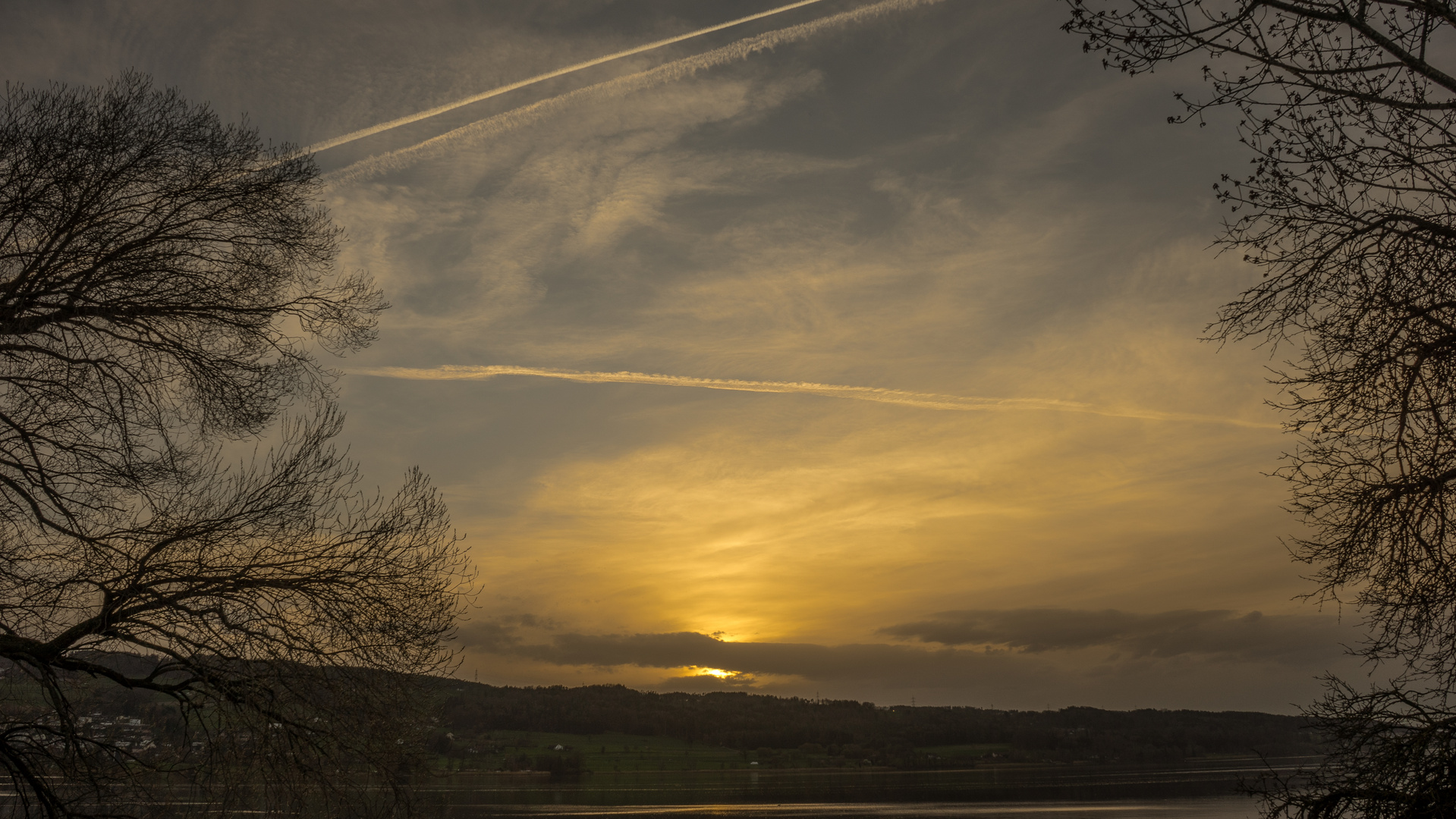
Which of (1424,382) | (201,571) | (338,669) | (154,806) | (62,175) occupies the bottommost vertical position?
(154,806)

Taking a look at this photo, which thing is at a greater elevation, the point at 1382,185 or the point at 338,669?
the point at 1382,185

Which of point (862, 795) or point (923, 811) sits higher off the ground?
point (923, 811)

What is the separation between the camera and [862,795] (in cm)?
11444

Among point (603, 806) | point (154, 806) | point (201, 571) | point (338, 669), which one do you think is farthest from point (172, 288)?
point (603, 806)

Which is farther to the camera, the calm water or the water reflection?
the calm water

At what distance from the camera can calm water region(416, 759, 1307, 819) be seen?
80500 millimetres

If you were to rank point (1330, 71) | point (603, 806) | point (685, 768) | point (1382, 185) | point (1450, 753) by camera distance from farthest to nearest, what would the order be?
point (685, 768)
point (603, 806)
point (1450, 753)
point (1382, 185)
point (1330, 71)

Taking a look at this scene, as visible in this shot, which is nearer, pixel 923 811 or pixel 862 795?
pixel 923 811

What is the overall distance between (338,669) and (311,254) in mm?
4365

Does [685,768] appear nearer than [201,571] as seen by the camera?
No

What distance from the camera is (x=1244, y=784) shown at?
955cm

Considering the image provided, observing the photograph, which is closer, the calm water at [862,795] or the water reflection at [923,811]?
the water reflection at [923,811]

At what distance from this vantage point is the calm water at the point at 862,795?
3169 inches

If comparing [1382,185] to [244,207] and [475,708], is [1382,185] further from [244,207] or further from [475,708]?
[475,708]
